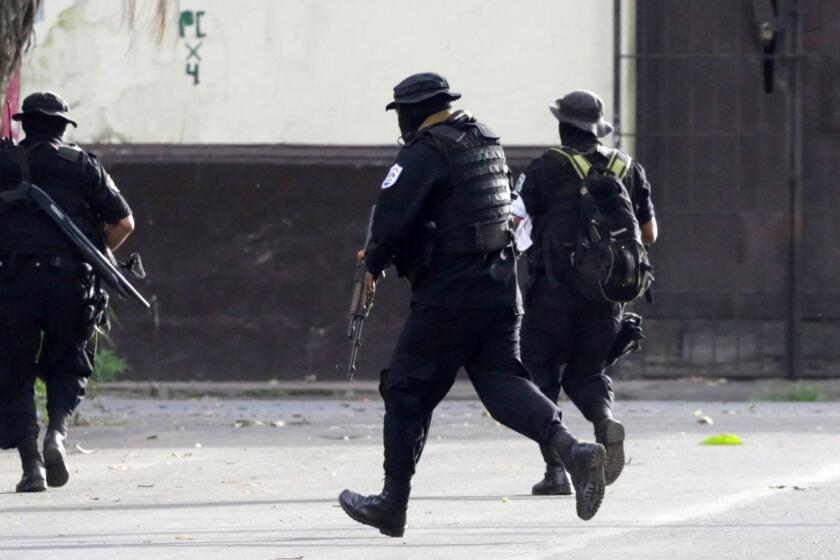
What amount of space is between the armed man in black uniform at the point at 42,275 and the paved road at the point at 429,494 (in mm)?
294

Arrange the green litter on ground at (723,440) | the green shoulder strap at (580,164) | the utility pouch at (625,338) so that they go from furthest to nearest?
the green litter on ground at (723,440) → the utility pouch at (625,338) → the green shoulder strap at (580,164)

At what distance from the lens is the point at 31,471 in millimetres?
8977

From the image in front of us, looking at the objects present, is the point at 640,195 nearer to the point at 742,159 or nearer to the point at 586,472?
the point at 586,472

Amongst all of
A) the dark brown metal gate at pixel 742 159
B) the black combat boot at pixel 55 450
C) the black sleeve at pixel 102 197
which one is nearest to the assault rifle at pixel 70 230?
the black sleeve at pixel 102 197

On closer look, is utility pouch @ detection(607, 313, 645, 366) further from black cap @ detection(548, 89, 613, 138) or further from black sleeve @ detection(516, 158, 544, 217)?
black cap @ detection(548, 89, 613, 138)

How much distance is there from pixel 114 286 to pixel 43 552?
7.42 feet

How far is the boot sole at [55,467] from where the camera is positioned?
891 centimetres

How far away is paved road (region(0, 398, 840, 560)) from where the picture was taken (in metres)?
7.16

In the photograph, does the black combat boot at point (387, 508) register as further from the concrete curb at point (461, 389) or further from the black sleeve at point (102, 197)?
the concrete curb at point (461, 389)

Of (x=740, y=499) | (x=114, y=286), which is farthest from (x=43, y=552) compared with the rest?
(x=740, y=499)

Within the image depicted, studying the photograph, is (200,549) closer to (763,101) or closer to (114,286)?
(114,286)

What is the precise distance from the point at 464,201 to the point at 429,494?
234 cm

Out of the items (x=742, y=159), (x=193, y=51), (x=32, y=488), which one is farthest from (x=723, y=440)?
(x=193, y=51)

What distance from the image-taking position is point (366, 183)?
16188 mm
